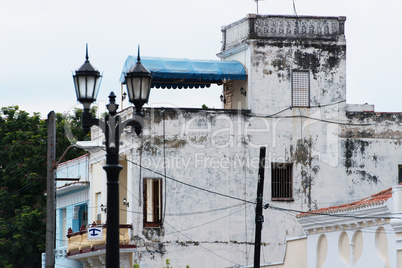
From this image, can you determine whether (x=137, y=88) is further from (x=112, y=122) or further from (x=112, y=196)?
(x=112, y=196)

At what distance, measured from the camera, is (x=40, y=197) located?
5488 centimetres

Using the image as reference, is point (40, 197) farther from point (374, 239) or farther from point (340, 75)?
point (374, 239)

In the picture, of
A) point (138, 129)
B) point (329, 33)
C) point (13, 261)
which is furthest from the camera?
point (13, 261)

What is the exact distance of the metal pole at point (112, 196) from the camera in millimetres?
16125

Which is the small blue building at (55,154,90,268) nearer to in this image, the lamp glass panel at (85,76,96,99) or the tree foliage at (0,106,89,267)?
the tree foliage at (0,106,89,267)

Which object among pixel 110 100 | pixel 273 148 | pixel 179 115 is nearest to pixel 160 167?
pixel 179 115

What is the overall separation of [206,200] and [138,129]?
66.2ft

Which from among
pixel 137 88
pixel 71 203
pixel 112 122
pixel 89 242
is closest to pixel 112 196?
pixel 112 122

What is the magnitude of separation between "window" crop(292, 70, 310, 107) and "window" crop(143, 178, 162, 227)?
6251 mm

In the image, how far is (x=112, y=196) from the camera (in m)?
16.1

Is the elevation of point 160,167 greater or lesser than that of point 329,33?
lesser

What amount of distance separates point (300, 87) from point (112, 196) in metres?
23.1

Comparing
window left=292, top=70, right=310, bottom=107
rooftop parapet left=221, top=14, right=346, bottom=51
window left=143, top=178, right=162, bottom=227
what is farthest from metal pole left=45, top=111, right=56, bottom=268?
window left=292, top=70, right=310, bottom=107

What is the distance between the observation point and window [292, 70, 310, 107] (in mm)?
38250
